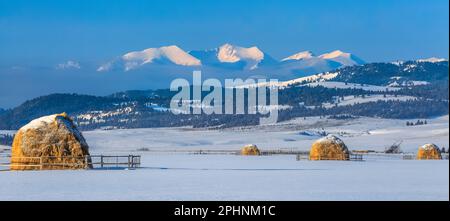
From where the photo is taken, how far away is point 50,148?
156 ft

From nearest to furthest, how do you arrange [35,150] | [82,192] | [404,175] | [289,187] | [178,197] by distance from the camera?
1. [178,197]
2. [82,192]
3. [289,187]
4. [404,175]
5. [35,150]

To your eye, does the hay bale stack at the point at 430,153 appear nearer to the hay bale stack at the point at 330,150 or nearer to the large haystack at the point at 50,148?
the hay bale stack at the point at 330,150

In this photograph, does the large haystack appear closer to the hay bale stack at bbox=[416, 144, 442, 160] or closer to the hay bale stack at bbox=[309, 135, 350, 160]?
the hay bale stack at bbox=[309, 135, 350, 160]

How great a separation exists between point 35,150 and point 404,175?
62.3ft

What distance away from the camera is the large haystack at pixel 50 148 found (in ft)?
156

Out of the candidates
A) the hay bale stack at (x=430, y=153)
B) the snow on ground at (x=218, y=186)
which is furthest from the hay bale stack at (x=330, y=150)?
the snow on ground at (x=218, y=186)

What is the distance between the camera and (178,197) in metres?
29.5

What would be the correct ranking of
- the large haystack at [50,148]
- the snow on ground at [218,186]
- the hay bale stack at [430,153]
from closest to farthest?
1. the snow on ground at [218,186]
2. the large haystack at [50,148]
3. the hay bale stack at [430,153]

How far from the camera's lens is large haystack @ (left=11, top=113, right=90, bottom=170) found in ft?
156

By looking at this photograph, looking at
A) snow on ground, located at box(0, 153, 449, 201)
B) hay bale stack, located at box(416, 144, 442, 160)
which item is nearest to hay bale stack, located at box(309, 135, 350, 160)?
hay bale stack, located at box(416, 144, 442, 160)
